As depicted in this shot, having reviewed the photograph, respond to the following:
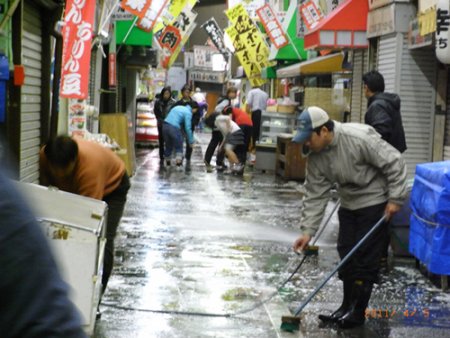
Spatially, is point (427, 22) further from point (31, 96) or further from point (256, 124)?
point (256, 124)

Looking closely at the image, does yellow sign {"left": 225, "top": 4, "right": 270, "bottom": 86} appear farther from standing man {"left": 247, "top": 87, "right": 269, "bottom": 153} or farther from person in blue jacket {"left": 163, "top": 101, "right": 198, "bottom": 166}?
person in blue jacket {"left": 163, "top": 101, "right": 198, "bottom": 166}

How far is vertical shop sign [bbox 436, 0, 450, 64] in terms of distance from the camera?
12.1 metres

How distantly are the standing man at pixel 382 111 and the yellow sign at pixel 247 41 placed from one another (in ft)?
78.2

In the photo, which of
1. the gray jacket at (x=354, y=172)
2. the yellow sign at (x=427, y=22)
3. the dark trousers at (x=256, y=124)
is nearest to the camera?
the gray jacket at (x=354, y=172)

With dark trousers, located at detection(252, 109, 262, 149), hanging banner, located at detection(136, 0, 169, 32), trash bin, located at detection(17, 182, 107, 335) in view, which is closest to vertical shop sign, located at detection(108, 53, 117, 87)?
hanging banner, located at detection(136, 0, 169, 32)

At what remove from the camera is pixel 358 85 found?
756 inches

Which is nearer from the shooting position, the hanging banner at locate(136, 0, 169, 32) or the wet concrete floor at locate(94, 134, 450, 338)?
the wet concrete floor at locate(94, 134, 450, 338)

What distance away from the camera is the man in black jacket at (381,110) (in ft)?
32.6

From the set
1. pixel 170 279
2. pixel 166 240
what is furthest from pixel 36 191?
pixel 166 240

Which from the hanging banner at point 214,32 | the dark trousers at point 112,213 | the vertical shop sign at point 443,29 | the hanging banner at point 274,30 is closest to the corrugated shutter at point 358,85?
the vertical shop sign at point 443,29

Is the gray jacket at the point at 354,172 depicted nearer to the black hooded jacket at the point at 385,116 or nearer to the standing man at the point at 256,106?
the black hooded jacket at the point at 385,116

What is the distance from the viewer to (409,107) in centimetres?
1539

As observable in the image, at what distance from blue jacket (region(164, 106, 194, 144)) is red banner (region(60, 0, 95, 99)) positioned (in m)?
10.6

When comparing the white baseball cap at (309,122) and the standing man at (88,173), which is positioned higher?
the white baseball cap at (309,122)
